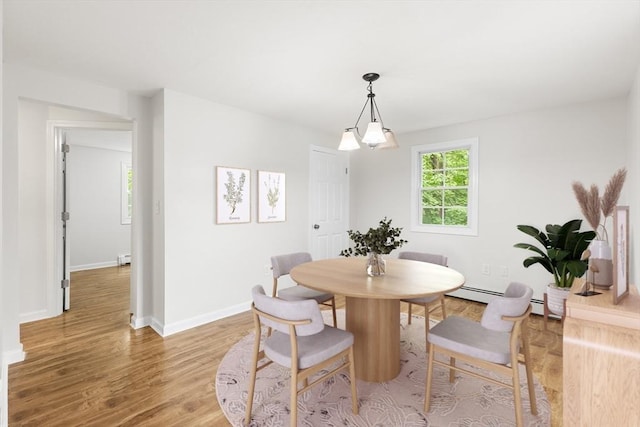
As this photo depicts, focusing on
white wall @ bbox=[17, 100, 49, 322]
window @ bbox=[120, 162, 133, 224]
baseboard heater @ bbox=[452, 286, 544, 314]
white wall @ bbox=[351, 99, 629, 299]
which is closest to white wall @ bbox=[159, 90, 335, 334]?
white wall @ bbox=[17, 100, 49, 322]

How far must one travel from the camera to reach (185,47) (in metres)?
2.25

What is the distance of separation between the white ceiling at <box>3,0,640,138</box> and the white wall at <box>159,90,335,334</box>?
35 centimetres

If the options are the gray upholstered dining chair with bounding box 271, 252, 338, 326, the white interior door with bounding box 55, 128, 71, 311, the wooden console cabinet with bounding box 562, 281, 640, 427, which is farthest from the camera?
the white interior door with bounding box 55, 128, 71, 311

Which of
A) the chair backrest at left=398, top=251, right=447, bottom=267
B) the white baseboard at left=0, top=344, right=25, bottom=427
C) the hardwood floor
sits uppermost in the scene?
the chair backrest at left=398, top=251, right=447, bottom=267

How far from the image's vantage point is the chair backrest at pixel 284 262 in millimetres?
2926

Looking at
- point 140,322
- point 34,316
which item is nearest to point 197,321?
point 140,322

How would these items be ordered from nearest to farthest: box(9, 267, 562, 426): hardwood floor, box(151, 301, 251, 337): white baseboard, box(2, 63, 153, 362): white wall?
box(9, 267, 562, 426): hardwood floor, box(2, 63, 153, 362): white wall, box(151, 301, 251, 337): white baseboard

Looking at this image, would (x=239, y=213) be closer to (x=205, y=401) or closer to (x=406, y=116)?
(x=205, y=401)

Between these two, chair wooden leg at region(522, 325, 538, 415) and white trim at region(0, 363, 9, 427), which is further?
chair wooden leg at region(522, 325, 538, 415)

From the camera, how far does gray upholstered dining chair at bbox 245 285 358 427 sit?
1617 mm

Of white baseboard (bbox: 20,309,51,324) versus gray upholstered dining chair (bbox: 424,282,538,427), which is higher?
gray upholstered dining chair (bbox: 424,282,538,427)

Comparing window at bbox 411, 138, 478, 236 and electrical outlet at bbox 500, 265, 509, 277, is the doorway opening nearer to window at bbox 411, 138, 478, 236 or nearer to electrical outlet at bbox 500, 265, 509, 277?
window at bbox 411, 138, 478, 236

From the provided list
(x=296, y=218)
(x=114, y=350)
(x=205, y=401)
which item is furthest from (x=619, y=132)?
Result: (x=114, y=350)

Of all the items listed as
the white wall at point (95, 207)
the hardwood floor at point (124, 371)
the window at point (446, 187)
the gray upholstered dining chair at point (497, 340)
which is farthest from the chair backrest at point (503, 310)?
the white wall at point (95, 207)
